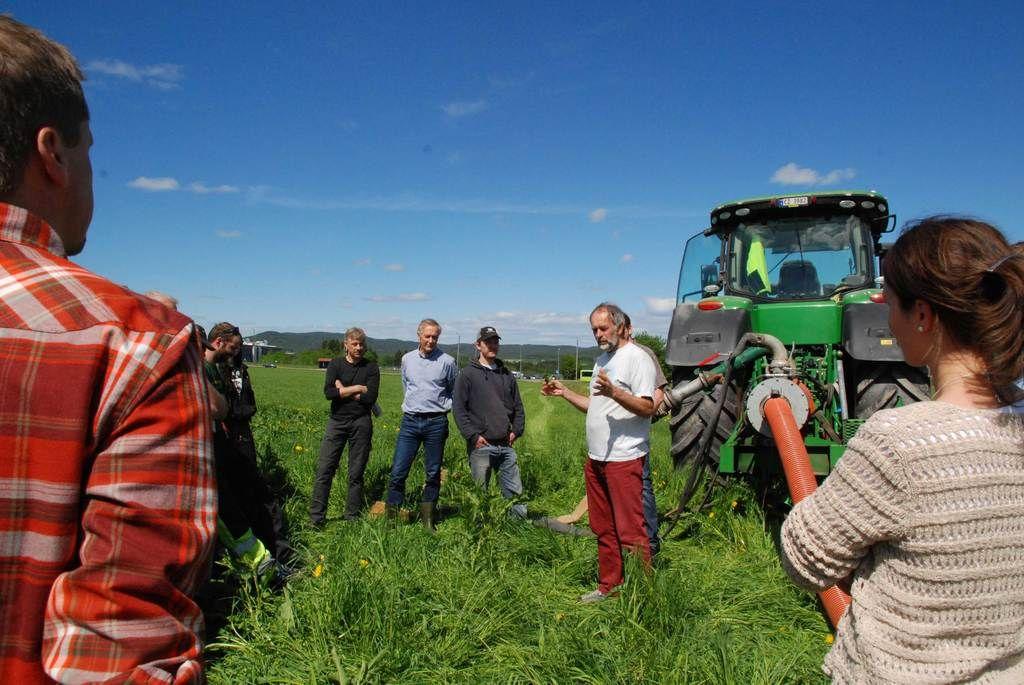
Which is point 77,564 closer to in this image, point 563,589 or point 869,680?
point 869,680

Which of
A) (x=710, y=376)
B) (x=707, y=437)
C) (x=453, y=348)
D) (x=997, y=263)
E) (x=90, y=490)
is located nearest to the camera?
(x=90, y=490)

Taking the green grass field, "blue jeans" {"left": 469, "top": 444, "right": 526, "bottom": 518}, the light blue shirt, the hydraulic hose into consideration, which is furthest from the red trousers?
the light blue shirt

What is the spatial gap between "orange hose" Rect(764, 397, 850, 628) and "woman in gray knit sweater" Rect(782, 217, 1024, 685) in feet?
0.67

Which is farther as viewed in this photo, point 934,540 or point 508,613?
point 508,613

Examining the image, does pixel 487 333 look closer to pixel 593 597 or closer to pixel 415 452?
pixel 415 452

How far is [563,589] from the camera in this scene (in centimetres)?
411

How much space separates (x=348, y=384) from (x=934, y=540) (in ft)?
17.2

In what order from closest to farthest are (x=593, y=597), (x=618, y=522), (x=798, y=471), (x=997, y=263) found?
(x=997, y=263)
(x=798, y=471)
(x=593, y=597)
(x=618, y=522)

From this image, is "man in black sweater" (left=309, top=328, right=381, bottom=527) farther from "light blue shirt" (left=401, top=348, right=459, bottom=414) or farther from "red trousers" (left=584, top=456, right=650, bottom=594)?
"red trousers" (left=584, top=456, right=650, bottom=594)

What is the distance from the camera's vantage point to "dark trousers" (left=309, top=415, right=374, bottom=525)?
5.67 meters

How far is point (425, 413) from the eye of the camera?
604 cm

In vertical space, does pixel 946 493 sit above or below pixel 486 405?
above

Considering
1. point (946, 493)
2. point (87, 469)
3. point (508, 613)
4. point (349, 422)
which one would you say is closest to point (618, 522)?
point (508, 613)

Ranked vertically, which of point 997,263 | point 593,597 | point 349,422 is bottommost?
point 593,597
